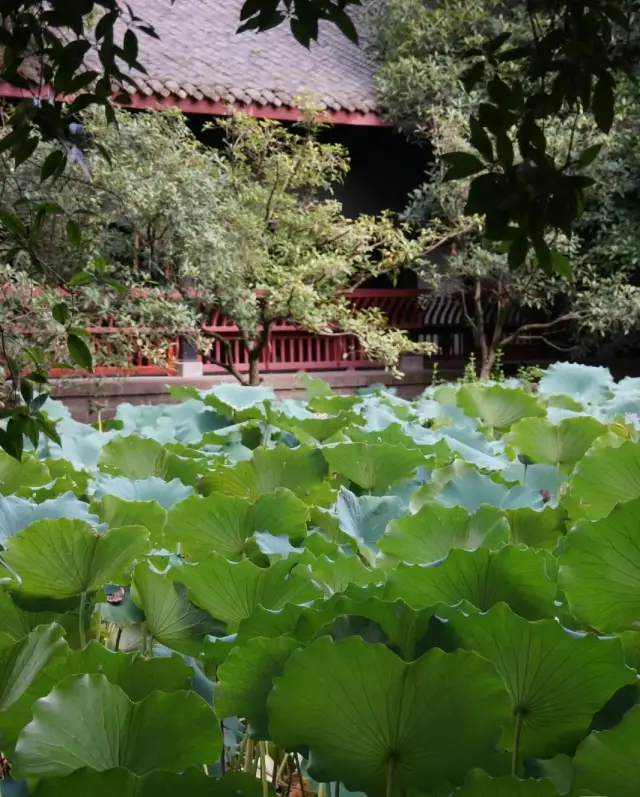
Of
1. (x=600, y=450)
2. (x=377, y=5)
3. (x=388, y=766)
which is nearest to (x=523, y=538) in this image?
(x=600, y=450)

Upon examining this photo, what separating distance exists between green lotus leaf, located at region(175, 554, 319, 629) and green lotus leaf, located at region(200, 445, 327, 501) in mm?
557

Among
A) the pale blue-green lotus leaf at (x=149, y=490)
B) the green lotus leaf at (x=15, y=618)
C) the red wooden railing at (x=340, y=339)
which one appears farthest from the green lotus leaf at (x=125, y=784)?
the red wooden railing at (x=340, y=339)

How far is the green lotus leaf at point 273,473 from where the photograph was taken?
51.9 inches

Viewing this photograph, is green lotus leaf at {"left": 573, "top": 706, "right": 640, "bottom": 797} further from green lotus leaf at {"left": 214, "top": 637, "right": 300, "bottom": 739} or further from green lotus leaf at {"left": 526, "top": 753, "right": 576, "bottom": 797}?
green lotus leaf at {"left": 214, "top": 637, "right": 300, "bottom": 739}

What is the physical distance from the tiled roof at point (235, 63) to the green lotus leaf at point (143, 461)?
675 cm

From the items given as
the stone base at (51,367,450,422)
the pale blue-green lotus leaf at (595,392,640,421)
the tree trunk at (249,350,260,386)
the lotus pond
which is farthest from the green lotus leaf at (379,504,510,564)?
the tree trunk at (249,350,260,386)

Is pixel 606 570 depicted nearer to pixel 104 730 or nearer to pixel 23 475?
pixel 104 730

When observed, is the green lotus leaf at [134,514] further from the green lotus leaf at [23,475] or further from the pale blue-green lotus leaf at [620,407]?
the pale blue-green lotus leaf at [620,407]

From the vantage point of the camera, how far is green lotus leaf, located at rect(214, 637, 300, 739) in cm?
59

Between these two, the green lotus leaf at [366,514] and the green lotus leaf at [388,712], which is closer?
the green lotus leaf at [388,712]

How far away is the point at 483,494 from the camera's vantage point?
3.71ft

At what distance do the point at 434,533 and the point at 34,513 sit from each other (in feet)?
1.43

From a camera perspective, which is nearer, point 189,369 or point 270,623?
point 270,623

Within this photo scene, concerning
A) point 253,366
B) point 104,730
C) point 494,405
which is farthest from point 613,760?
point 253,366
